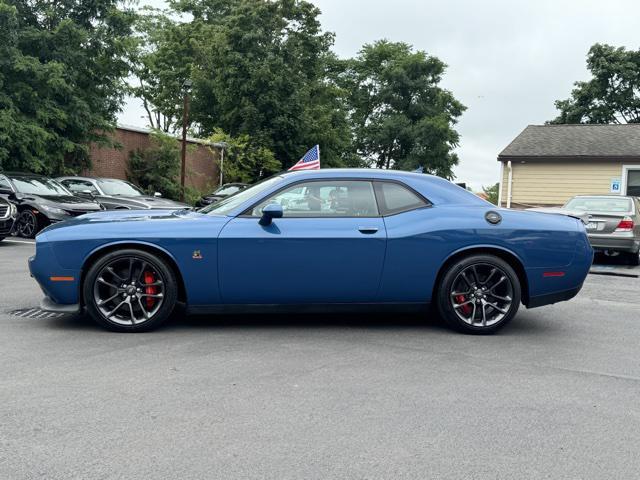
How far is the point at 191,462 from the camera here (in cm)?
302

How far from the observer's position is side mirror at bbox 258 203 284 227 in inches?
213

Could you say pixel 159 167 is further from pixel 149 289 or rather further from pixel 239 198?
pixel 149 289

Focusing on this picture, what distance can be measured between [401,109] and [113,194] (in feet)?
129

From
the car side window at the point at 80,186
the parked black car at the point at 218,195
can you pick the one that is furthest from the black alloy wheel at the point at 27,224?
the parked black car at the point at 218,195

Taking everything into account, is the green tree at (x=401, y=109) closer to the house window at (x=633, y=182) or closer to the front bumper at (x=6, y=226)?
the house window at (x=633, y=182)

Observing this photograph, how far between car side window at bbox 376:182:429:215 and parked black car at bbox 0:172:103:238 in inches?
399

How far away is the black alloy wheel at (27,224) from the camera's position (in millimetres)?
14273

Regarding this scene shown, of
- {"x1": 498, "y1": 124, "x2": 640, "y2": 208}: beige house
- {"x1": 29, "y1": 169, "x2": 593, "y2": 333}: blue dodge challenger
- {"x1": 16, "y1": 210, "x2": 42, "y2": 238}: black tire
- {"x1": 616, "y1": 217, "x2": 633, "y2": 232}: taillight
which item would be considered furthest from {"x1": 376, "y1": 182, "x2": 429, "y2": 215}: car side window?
{"x1": 498, "y1": 124, "x2": 640, "y2": 208}: beige house

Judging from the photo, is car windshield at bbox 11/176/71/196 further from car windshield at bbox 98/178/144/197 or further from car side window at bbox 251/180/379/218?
car side window at bbox 251/180/379/218

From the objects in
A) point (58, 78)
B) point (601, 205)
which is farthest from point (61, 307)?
point (58, 78)

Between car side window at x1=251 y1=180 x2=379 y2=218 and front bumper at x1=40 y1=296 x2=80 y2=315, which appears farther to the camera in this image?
car side window at x1=251 y1=180 x2=379 y2=218

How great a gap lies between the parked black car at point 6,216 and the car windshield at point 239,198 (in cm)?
822

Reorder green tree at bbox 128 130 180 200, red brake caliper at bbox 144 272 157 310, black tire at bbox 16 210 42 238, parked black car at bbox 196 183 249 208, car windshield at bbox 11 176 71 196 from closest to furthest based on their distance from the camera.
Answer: red brake caliper at bbox 144 272 157 310 → black tire at bbox 16 210 42 238 → car windshield at bbox 11 176 71 196 → parked black car at bbox 196 183 249 208 → green tree at bbox 128 130 180 200

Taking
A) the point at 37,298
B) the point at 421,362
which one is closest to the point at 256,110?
the point at 37,298
